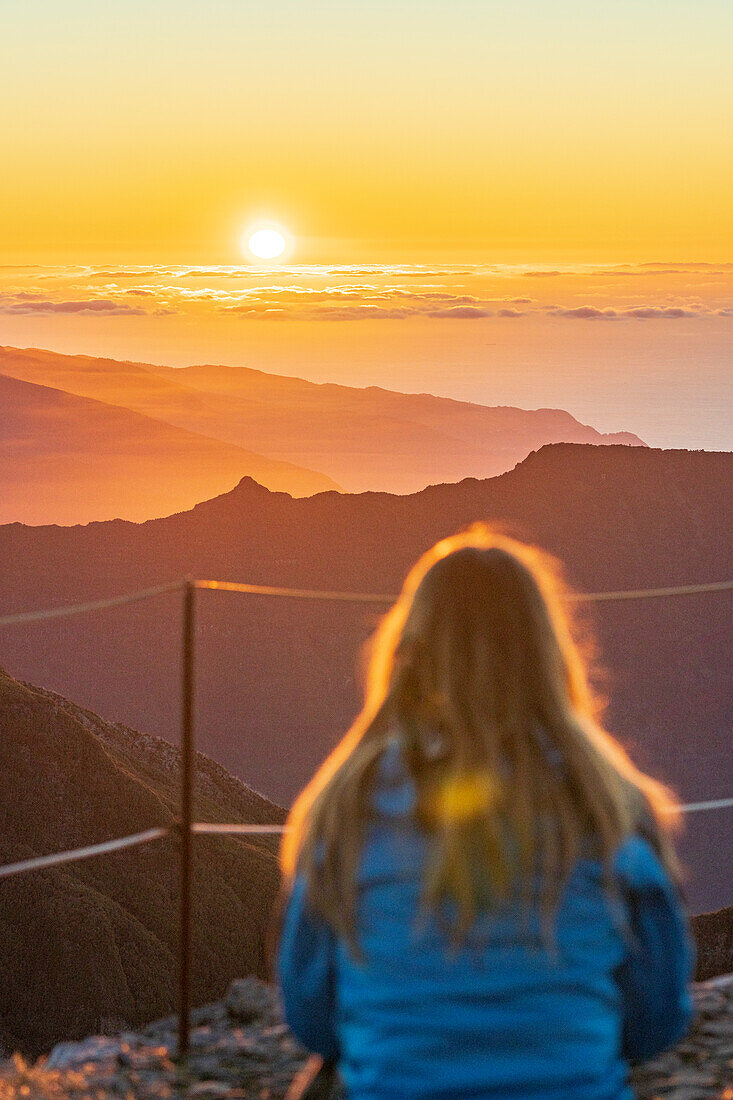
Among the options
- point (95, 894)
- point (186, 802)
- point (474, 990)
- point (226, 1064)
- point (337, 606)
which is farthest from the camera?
point (337, 606)

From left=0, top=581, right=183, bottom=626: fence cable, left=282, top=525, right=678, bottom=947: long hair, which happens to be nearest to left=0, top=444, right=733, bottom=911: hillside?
left=0, top=581, right=183, bottom=626: fence cable

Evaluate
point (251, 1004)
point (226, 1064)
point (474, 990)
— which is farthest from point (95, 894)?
point (474, 990)

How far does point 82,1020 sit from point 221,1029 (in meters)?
41.7

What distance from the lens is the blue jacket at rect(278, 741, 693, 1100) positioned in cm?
157

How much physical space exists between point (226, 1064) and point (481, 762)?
2.57 metres

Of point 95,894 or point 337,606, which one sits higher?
point 337,606

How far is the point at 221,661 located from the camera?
3991 inches

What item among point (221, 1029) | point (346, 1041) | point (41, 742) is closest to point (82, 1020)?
point (41, 742)

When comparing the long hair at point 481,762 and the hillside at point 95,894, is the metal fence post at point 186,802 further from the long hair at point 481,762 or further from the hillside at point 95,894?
the hillside at point 95,894

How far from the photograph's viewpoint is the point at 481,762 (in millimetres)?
1598

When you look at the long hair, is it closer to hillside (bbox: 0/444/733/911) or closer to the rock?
the rock

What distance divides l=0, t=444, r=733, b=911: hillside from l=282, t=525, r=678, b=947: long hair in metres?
90.4

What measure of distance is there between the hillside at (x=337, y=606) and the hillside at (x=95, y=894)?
43123 mm

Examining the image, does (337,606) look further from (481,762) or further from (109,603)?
(481,762)
